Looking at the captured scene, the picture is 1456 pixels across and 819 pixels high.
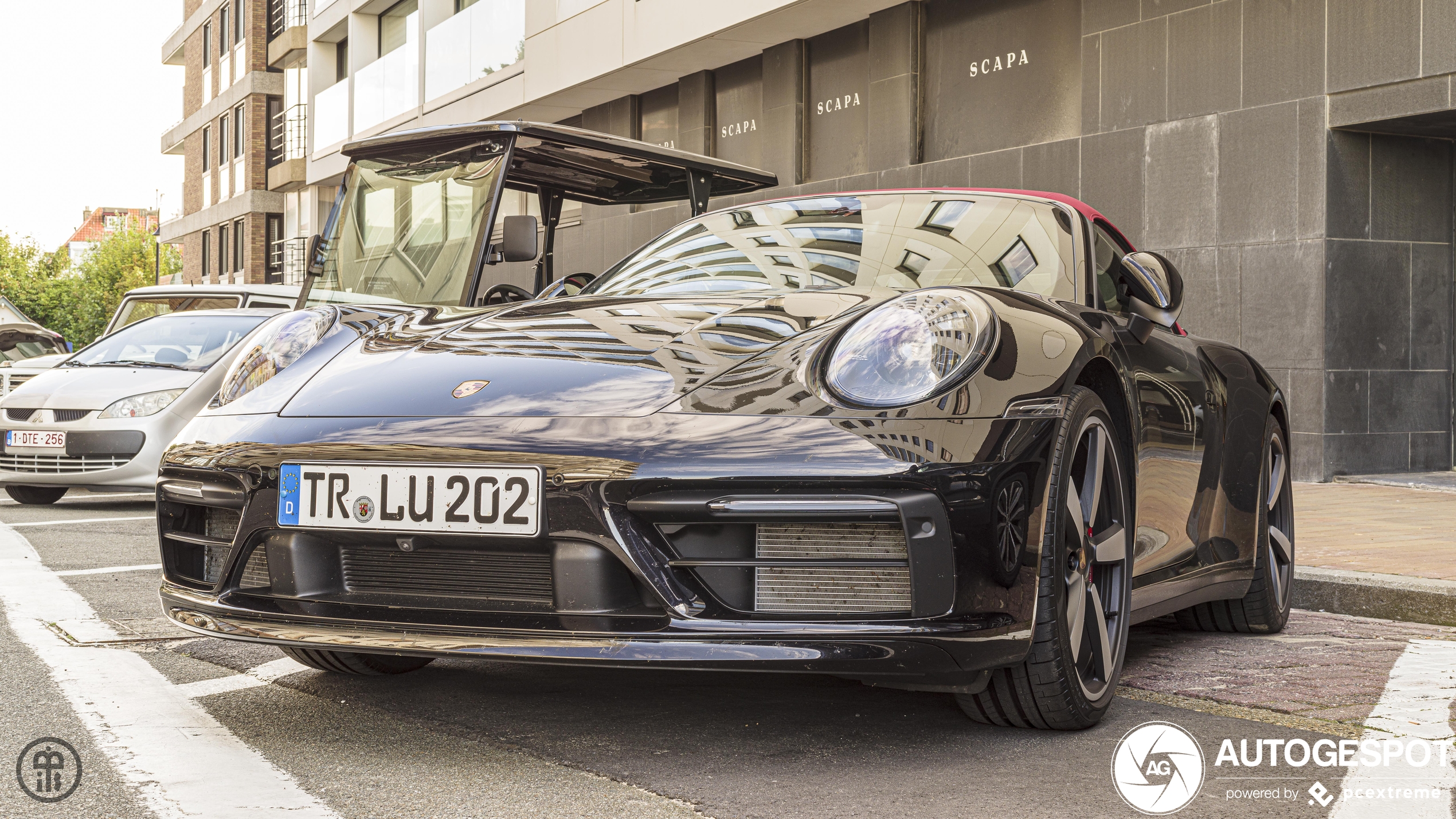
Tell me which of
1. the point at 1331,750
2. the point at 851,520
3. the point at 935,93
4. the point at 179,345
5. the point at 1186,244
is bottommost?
the point at 1331,750

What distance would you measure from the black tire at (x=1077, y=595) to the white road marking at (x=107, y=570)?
13.7ft

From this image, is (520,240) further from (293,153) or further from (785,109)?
(293,153)

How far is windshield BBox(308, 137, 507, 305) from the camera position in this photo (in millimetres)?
7922

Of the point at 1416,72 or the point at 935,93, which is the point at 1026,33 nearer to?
the point at 935,93

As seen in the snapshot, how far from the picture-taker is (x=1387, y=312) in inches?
378

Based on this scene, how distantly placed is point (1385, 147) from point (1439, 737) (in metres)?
7.42

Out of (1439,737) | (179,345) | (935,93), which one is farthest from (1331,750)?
(935,93)

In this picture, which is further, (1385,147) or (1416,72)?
(1385,147)

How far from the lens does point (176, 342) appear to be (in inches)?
394

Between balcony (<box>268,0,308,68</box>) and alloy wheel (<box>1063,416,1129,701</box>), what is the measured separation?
106 feet

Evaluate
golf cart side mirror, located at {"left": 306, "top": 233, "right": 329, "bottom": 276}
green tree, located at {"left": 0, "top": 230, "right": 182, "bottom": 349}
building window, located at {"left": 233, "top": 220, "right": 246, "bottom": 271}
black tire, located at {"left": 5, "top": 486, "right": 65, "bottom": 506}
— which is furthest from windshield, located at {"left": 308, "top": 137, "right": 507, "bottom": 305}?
green tree, located at {"left": 0, "top": 230, "right": 182, "bottom": 349}

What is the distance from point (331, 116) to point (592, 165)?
22055 mm

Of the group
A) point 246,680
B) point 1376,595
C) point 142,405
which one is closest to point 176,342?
point 142,405

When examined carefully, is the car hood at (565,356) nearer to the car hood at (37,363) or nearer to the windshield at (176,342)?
the windshield at (176,342)
